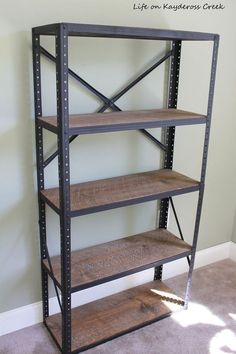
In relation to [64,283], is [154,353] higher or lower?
lower

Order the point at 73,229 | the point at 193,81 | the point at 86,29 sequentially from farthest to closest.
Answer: the point at 193,81
the point at 73,229
the point at 86,29

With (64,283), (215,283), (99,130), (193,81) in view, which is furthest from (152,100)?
(215,283)

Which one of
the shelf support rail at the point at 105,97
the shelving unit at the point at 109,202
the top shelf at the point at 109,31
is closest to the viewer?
the top shelf at the point at 109,31

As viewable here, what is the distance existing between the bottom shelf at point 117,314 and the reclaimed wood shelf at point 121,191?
75 cm

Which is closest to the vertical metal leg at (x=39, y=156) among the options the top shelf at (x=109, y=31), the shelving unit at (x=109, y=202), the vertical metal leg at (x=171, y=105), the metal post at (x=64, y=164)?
the shelving unit at (x=109, y=202)

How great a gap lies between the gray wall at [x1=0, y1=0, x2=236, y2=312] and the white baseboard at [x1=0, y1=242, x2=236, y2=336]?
6cm

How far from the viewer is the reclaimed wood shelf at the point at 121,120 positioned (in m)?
1.52

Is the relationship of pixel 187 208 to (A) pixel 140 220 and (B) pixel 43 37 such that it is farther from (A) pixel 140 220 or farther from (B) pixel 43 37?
(B) pixel 43 37

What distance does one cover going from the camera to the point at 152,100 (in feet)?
6.84

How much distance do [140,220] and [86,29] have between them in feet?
4.12

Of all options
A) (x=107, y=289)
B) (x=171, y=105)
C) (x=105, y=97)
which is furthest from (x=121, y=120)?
(x=107, y=289)

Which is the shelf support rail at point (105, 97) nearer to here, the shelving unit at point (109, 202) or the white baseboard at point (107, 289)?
the shelving unit at point (109, 202)

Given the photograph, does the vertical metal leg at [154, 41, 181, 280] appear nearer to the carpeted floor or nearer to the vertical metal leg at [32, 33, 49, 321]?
the carpeted floor

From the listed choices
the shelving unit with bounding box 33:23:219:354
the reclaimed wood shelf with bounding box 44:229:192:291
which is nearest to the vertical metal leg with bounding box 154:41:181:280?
the shelving unit with bounding box 33:23:219:354
